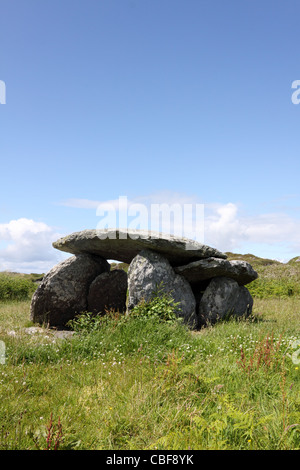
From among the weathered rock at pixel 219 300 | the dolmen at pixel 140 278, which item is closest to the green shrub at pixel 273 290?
the dolmen at pixel 140 278

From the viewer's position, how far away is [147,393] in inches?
190

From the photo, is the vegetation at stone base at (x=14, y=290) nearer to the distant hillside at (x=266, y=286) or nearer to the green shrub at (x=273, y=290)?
the distant hillside at (x=266, y=286)

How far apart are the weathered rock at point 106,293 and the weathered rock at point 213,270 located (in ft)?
7.38

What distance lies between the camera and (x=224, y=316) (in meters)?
11.7

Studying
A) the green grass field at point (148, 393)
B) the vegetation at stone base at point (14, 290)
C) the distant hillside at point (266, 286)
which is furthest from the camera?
the vegetation at stone base at point (14, 290)

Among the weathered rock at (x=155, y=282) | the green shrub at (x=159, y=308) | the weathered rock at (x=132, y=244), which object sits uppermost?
the weathered rock at (x=132, y=244)

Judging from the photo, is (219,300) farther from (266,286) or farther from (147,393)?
(266,286)

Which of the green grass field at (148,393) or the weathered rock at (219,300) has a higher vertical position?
the weathered rock at (219,300)

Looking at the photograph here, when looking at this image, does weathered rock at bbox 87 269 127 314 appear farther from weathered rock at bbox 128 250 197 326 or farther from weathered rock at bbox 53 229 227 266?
weathered rock at bbox 128 250 197 326

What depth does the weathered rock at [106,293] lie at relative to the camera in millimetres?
12461

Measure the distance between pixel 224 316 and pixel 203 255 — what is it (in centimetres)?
206

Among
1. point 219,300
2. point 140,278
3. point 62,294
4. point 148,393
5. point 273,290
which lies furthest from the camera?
point 273,290

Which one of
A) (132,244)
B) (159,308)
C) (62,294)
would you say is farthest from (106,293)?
(159,308)

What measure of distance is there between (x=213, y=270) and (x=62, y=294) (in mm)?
5047
